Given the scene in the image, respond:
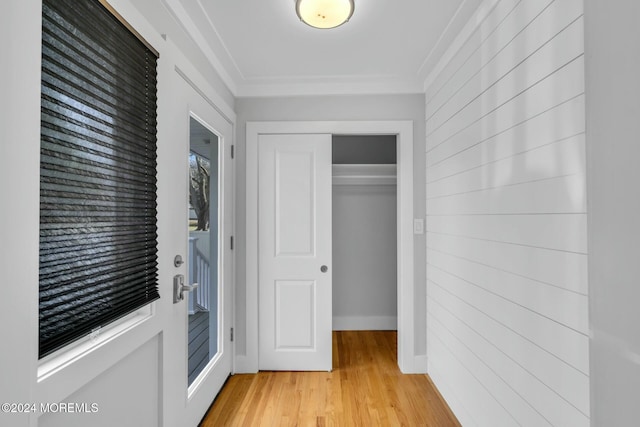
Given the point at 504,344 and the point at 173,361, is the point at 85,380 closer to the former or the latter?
the point at 173,361

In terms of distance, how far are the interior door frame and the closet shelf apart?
76 cm

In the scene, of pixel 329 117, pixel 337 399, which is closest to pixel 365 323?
pixel 337 399

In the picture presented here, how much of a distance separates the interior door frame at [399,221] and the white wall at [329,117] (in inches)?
1.7

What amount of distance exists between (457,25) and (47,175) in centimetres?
Result: 212

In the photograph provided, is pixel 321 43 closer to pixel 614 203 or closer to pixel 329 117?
pixel 329 117

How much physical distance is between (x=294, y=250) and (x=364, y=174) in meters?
1.27

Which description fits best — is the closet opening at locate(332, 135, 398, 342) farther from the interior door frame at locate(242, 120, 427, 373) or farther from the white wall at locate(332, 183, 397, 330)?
the interior door frame at locate(242, 120, 427, 373)

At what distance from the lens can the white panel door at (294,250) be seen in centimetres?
282

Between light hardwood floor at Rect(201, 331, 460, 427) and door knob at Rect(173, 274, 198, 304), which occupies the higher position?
door knob at Rect(173, 274, 198, 304)

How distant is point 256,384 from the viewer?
2598 millimetres

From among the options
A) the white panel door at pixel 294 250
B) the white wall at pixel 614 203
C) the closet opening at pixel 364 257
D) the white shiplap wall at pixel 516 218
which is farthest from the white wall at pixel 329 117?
the white wall at pixel 614 203

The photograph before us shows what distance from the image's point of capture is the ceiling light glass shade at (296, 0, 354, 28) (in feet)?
5.57

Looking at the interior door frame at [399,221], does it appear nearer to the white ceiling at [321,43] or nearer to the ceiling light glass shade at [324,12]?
the white ceiling at [321,43]

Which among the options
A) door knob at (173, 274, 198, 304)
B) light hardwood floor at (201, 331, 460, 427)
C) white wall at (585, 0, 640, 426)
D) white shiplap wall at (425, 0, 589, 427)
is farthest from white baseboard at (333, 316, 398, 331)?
white wall at (585, 0, 640, 426)
